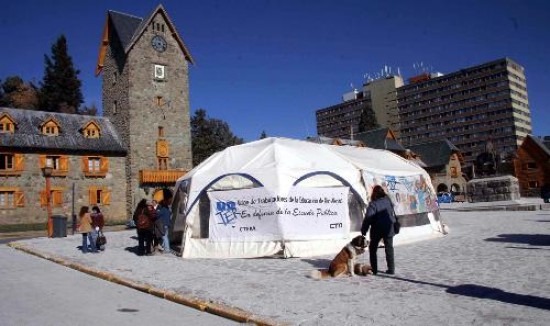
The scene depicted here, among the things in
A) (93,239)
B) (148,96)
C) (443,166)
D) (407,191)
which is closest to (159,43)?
(148,96)

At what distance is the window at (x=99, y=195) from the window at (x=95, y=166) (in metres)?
1.20

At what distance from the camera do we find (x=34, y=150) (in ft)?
118

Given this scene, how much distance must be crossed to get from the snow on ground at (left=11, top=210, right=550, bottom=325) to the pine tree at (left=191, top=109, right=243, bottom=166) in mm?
51777

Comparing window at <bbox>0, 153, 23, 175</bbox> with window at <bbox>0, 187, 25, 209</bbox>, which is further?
window at <bbox>0, 153, 23, 175</bbox>

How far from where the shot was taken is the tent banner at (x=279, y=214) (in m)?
12.7

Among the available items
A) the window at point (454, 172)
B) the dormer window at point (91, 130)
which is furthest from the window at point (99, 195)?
the window at point (454, 172)

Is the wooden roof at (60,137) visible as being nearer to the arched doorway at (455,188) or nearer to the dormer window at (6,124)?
the dormer window at (6,124)

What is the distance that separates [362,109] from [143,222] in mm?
121567

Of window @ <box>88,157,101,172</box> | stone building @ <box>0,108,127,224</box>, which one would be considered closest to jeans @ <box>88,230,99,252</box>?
stone building @ <box>0,108,127,224</box>

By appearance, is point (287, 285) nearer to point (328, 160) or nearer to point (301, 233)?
point (301, 233)

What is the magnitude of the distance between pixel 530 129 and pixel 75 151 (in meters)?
112

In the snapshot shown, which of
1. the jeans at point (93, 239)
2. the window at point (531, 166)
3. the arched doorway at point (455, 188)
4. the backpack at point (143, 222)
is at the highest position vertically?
the window at point (531, 166)

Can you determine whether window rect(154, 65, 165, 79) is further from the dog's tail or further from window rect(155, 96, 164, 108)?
the dog's tail

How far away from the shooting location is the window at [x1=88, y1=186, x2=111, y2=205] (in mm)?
38125
